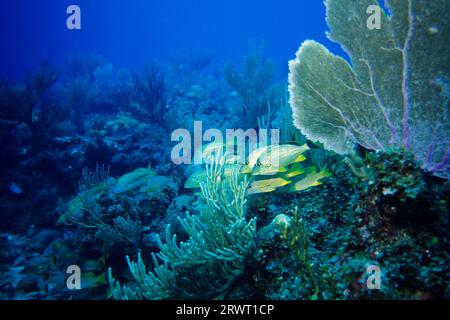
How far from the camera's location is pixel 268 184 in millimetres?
2955

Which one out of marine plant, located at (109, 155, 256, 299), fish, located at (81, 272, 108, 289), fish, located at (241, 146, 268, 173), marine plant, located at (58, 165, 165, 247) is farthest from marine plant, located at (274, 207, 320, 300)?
fish, located at (81, 272, 108, 289)

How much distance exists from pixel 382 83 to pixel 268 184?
151 cm

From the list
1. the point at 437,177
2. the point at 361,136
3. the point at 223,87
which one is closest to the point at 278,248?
the point at 361,136

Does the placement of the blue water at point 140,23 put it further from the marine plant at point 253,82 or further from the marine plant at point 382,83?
the marine plant at point 382,83

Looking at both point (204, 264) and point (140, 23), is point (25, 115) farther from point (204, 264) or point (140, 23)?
point (140, 23)

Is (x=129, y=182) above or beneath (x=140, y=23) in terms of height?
beneath

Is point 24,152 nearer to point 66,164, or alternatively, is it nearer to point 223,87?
point 66,164

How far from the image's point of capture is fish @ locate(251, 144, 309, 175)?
277 centimetres

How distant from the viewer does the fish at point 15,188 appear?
6672mm

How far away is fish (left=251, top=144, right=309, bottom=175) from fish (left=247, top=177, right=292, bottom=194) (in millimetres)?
92

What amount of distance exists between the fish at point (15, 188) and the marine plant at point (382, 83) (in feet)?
23.3

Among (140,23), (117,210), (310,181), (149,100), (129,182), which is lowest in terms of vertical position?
(117,210)

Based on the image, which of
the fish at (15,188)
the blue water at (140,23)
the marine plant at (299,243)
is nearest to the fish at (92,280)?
the marine plant at (299,243)

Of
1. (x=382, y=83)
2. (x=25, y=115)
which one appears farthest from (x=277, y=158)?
(x=25, y=115)
